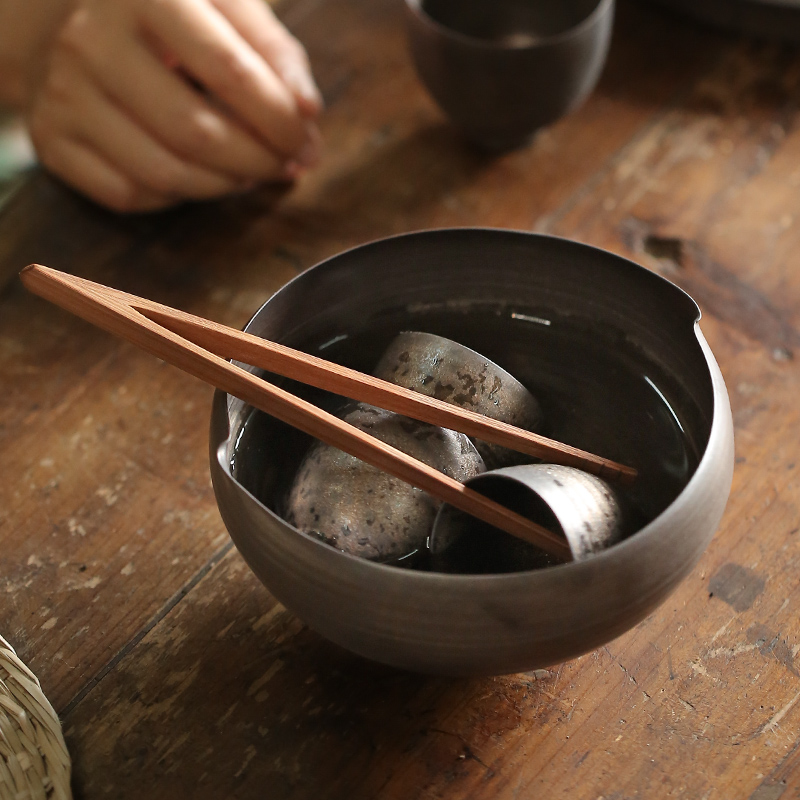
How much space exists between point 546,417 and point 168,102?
46 cm

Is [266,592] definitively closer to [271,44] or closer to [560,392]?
[560,392]

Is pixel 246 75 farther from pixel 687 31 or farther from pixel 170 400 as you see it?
pixel 687 31

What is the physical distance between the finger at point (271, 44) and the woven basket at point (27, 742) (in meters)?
0.57

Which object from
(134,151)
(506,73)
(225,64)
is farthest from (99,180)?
(506,73)

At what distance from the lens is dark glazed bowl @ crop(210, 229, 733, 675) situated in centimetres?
43

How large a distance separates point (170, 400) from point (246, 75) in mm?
310

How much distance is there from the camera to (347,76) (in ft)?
3.28

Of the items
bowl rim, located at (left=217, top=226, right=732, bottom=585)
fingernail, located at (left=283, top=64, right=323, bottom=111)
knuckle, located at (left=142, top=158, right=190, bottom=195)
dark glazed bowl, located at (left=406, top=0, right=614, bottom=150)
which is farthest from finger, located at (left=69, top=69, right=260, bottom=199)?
bowl rim, located at (left=217, top=226, right=732, bottom=585)

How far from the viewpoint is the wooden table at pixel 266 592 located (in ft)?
1.76

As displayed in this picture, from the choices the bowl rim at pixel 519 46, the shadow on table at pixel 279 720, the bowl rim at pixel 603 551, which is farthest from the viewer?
the bowl rim at pixel 519 46

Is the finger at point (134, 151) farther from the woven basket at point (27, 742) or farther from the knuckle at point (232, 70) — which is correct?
the woven basket at point (27, 742)

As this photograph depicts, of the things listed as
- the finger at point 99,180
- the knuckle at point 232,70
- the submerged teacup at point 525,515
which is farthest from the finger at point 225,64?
the submerged teacup at point 525,515

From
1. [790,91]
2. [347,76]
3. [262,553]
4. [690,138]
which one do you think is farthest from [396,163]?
[262,553]

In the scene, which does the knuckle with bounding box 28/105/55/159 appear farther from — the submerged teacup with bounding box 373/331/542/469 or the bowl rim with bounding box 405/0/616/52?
the submerged teacup with bounding box 373/331/542/469
